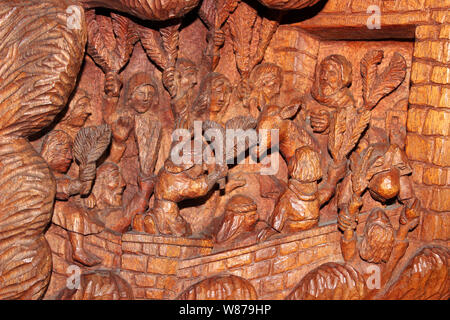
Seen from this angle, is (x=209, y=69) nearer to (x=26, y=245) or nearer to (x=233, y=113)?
(x=233, y=113)

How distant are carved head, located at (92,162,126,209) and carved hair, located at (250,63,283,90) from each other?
617 millimetres

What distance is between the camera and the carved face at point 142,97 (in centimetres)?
263

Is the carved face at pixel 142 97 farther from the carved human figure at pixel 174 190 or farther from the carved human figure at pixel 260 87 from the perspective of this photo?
the carved human figure at pixel 260 87

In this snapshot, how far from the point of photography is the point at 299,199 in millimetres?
2711

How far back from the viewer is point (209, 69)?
8.90 ft

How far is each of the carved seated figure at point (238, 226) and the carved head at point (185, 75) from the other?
468 millimetres

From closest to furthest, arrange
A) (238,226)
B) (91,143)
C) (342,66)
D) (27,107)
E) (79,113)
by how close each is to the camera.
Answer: (27,107), (91,143), (79,113), (238,226), (342,66)

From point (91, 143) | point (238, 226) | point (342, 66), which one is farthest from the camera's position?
point (342, 66)

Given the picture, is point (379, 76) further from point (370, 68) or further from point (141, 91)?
point (141, 91)

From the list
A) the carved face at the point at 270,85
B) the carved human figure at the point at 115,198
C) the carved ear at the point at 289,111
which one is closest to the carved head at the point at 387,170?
the carved ear at the point at 289,111

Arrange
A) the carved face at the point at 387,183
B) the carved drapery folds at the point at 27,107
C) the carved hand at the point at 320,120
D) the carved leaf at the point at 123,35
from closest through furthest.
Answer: the carved drapery folds at the point at 27,107 → the carved leaf at the point at 123,35 → the carved face at the point at 387,183 → the carved hand at the point at 320,120

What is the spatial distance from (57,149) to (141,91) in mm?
373

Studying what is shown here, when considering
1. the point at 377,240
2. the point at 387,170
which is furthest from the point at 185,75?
the point at 377,240

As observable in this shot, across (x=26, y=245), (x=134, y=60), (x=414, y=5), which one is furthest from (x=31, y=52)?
(x=414, y=5)
